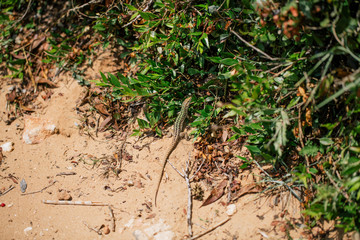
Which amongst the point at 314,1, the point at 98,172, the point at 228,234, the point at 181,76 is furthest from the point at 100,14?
the point at 228,234

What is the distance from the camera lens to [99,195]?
372cm

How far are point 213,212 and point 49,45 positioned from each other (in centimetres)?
412

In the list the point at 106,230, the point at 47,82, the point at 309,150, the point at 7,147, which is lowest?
the point at 106,230

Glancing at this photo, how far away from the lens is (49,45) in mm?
5227

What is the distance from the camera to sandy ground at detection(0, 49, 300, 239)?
3.18 meters

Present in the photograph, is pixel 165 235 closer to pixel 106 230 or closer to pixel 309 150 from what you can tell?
pixel 106 230

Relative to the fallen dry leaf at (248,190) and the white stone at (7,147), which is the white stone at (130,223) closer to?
the fallen dry leaf at (248,190)

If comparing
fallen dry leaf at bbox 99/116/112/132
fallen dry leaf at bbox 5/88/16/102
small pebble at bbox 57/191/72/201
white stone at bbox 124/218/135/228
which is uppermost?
fallen dry leaf at bbox 5/88/16/102

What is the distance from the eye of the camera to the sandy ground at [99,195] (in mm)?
3178

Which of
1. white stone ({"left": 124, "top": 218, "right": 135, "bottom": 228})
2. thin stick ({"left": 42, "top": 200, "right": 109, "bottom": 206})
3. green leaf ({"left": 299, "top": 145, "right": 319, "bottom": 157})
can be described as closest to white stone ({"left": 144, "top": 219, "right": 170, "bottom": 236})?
white stone ({"left": 124, "top": 218, "right": 135, "bottom": 228})

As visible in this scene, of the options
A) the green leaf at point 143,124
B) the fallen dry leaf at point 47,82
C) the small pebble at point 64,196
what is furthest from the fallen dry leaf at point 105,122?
the fallen dry leaf at point 47,82

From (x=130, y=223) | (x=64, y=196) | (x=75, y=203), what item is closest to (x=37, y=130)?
(x=64, y=196)

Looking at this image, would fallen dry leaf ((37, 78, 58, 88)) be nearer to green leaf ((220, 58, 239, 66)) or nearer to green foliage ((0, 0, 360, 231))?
green foliage ((0, 0, 360, 231))

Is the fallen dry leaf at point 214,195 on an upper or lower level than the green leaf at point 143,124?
lower
